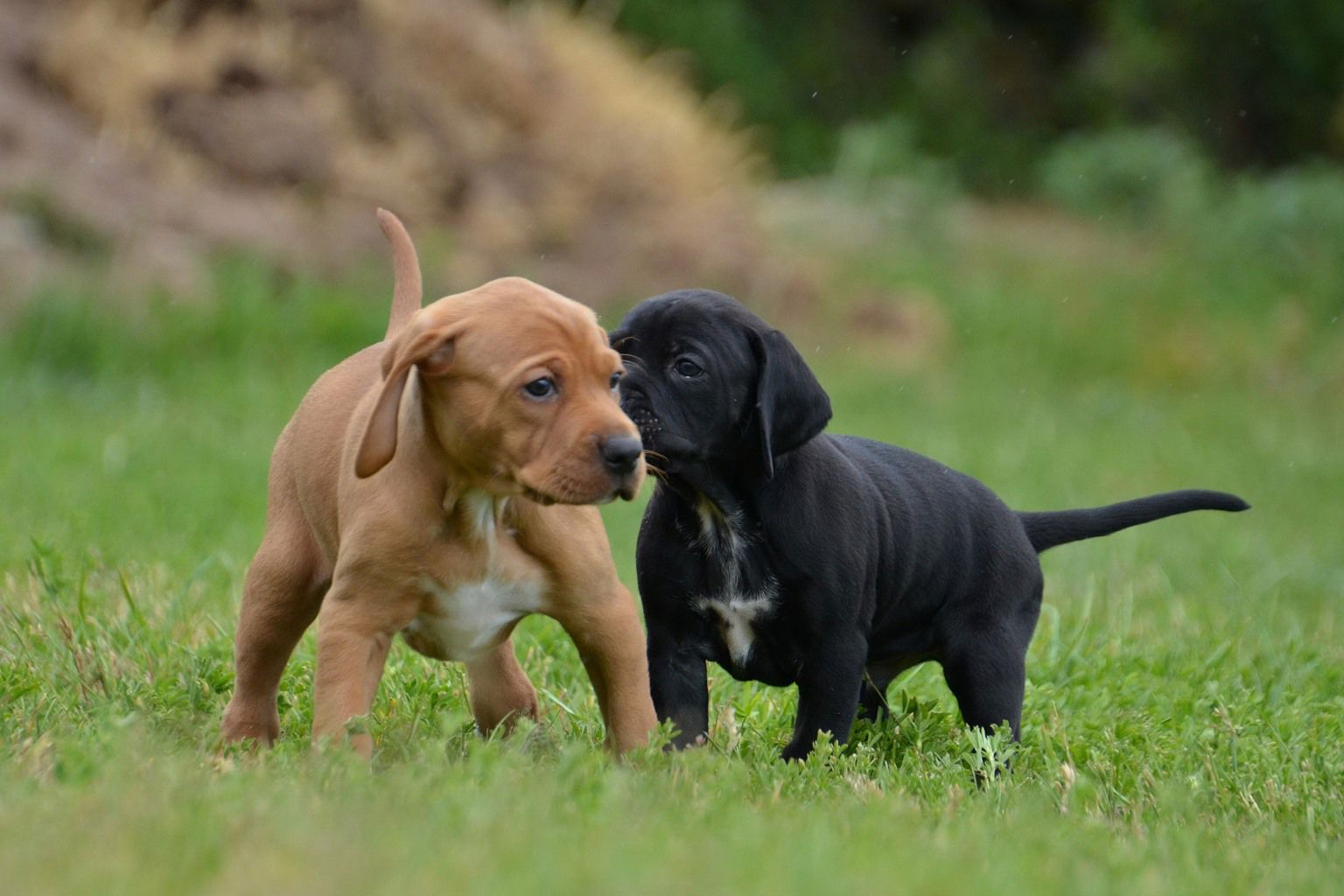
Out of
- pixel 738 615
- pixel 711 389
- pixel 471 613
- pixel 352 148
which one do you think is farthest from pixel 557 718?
pixel 352 148

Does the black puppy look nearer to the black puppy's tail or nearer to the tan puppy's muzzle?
the tan puppy's muzzle

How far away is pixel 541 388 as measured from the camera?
427 centimetres

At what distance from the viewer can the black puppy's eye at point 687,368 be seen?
480cm

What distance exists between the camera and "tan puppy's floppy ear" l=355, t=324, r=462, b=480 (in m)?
4.21

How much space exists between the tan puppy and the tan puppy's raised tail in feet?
1.65

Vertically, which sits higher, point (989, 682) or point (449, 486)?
point (449, 486)

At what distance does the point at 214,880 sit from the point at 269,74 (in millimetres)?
13155

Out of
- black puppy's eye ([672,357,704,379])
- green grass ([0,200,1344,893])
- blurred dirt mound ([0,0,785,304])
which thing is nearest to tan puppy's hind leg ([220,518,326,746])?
green grass ([0,200,1344,893])

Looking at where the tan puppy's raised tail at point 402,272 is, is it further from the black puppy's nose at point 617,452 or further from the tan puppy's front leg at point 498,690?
the black puppy's nose at point 617,452

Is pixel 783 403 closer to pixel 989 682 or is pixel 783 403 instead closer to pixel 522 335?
pixel 522 335

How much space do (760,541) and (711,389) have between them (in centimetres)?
44

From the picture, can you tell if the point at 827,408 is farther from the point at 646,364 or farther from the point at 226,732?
the point at 226,732

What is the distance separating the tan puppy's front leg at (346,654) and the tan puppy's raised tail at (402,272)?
1.09m

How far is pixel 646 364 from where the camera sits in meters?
4.80
